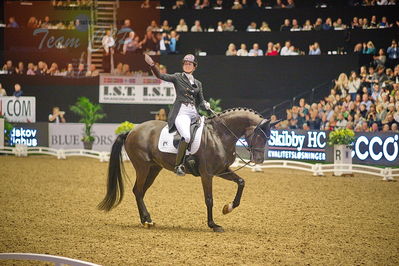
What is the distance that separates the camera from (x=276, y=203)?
11.8m

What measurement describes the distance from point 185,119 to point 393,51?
13.2 metres

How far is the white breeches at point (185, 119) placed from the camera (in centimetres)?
892

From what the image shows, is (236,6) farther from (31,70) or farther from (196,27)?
(31,70)

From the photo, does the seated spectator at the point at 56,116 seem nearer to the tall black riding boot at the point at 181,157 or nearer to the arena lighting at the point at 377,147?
the arena lighting at the point at 377,147

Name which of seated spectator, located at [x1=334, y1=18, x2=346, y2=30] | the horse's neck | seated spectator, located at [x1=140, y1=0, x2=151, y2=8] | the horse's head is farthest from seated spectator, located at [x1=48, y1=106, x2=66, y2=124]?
the horse's head

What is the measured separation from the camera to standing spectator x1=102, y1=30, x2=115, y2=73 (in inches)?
977

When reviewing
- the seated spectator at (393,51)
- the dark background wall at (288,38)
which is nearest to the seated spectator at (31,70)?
the dark background wall at (288,38)

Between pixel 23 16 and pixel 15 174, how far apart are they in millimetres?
11755

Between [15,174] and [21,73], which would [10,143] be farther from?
[15,174]

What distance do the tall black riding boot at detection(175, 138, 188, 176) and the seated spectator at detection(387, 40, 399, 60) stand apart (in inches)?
519

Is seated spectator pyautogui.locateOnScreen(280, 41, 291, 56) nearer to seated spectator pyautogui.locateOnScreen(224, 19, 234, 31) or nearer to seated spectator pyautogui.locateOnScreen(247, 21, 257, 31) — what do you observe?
seated spectator pyautogui.locateOnScreen(247, 21, 257, 31)

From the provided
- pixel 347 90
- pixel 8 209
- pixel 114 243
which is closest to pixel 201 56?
pixel 347 90

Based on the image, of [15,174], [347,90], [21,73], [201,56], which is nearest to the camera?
[15,174]

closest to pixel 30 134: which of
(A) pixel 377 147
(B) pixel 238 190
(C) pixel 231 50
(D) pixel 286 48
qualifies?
(C) pixel 231 50
